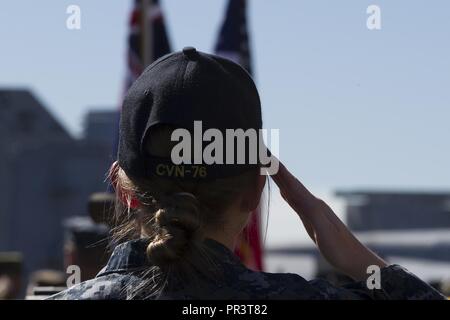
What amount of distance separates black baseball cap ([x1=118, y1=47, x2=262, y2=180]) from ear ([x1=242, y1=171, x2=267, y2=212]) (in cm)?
5

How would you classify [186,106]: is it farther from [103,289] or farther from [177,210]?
[103,289]

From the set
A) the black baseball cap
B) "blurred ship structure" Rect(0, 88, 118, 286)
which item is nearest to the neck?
the black baseball cap

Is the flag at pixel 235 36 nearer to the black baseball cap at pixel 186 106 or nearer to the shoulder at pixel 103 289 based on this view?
the black baseball cap at pixel 186 106

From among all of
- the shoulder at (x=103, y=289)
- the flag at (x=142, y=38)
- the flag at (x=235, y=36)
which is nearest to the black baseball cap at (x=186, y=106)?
the shoulder at (x=103, y=289)

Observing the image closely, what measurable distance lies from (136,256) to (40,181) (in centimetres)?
3900

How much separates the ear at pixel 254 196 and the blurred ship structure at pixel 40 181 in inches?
1446

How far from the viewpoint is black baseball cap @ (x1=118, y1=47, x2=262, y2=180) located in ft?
7.97

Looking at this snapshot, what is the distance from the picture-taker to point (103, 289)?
246 cm

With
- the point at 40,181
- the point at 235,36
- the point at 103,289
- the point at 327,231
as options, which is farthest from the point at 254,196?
the point at 40,181

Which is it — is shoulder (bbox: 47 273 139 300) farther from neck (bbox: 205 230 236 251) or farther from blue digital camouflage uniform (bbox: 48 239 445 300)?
neck (bbox: 205 230 236 251)

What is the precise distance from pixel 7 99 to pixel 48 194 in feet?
12.0

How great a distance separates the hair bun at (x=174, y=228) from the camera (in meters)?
2.38
